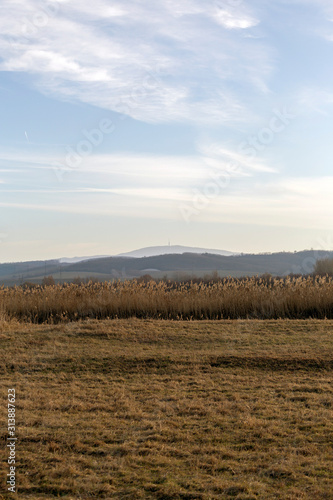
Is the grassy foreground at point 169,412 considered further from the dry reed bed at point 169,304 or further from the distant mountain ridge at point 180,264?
the distant mountain ridge at point 180,264

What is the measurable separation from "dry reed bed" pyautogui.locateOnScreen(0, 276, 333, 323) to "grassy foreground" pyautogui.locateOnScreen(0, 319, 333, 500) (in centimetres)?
209

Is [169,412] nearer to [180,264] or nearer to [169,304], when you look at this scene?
[169,304]

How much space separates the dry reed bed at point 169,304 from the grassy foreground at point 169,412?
2089 mm

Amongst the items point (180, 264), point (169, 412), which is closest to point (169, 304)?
point (169, 412)

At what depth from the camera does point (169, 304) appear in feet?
38.1

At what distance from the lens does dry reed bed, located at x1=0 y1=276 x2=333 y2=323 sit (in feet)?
37.3

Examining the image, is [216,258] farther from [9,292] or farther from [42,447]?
[42,447]

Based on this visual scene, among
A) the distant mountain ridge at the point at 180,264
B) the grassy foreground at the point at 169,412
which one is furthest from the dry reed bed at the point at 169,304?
the distant mountain ridge at the point at 180,264

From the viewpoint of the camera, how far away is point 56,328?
915cm

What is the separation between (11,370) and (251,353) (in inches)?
140

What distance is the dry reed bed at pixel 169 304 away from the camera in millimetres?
11359

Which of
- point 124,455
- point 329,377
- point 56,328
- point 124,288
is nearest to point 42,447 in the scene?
point 124,455

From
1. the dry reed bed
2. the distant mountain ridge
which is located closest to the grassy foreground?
the dry reed bed

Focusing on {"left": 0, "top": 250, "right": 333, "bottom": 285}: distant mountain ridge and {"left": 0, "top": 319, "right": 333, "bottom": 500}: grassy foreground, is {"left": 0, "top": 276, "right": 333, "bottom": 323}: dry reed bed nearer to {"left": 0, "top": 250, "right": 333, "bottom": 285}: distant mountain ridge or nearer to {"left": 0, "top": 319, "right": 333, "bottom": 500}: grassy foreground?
{"left": 0, "top": 319, "right": 333, "bottom": 500}: grassy foreground
